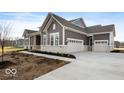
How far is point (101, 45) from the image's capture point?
13719 millimetres

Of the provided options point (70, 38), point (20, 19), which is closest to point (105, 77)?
point (20, 19)

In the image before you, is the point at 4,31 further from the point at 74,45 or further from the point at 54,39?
the point at 74,45

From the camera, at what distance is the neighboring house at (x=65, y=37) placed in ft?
34.8

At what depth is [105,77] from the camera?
380 cm

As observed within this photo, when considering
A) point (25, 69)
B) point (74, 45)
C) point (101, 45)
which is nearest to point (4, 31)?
point (25, 69)

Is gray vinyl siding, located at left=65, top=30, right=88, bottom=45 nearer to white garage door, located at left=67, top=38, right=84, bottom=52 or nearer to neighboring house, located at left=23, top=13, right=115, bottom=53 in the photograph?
neighboring house, located at left=23, top=13, right=115, bottom=53

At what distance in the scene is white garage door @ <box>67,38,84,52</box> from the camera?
438 inches

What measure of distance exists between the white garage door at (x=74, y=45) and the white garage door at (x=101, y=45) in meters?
1.88

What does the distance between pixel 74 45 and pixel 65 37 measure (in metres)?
1.99

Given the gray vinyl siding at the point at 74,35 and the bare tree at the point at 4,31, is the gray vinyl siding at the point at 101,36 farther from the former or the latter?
the bare tree at the point at 4,31
